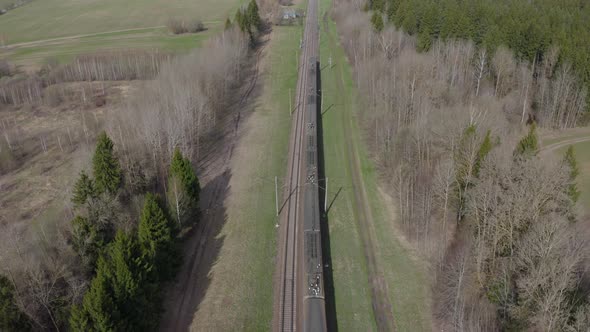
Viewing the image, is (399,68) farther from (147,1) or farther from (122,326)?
(147,1)

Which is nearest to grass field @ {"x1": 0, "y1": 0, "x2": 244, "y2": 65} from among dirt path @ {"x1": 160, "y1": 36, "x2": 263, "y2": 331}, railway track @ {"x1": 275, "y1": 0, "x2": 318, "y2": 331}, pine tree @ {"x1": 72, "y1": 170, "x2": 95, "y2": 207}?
dirt path @ {"x1": 160, "y1": 36, "x2": 263, "y2": 331}

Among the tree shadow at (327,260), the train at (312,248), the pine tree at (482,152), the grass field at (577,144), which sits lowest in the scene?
the tree shadow at (327,260)

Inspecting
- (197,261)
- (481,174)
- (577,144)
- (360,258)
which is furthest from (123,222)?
(577,144)

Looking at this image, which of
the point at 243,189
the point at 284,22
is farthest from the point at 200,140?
the point at 284,22

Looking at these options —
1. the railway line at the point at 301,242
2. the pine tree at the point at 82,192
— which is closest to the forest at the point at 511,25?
the railway line at the point at 301,242

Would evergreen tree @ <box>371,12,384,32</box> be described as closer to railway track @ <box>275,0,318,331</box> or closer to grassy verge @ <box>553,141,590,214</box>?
railway track @ <box>275,0,318,331</box>

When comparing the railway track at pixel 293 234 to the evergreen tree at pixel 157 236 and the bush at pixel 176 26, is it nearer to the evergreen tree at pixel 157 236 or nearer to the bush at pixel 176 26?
the evergreen tree at pixel 157 236

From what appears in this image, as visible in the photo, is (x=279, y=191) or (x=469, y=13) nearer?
(x=279, y=191)
